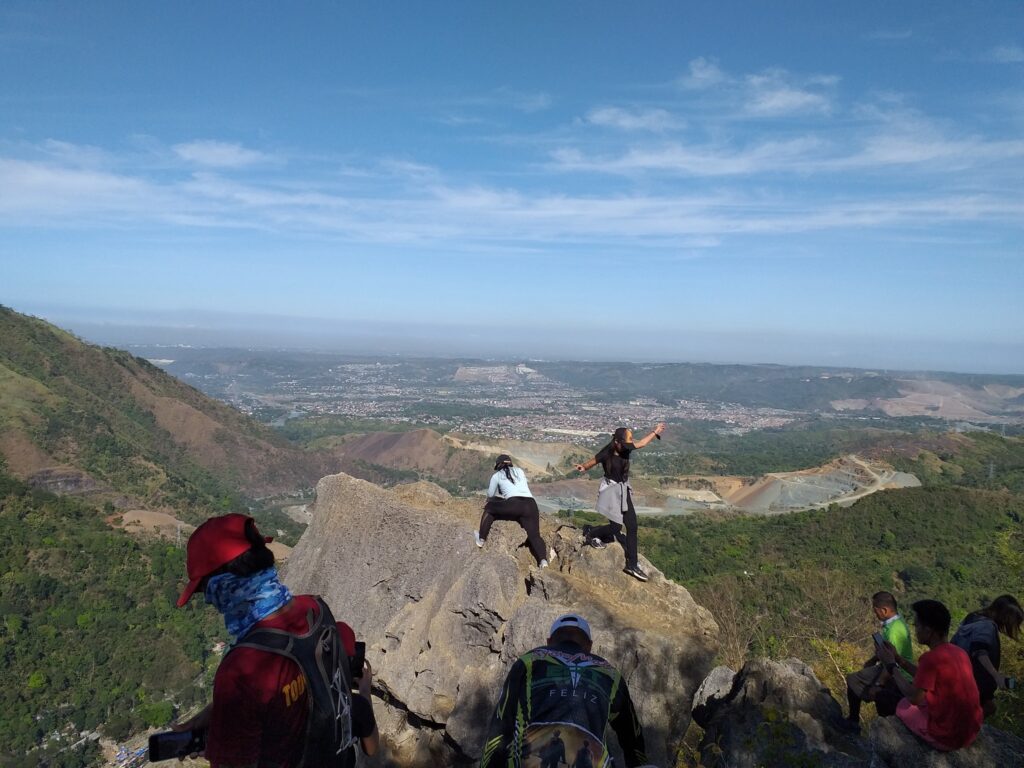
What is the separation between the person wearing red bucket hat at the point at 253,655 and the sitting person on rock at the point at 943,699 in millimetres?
4525

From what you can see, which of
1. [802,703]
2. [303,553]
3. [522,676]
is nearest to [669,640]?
[802,703]

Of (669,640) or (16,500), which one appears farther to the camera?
(16,500)

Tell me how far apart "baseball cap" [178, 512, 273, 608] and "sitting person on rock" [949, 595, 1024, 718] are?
239 inches

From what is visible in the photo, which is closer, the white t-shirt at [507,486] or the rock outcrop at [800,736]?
the rock outcrop at [800,736]

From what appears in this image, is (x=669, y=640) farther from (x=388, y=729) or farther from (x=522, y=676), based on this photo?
(x=522, y=676)

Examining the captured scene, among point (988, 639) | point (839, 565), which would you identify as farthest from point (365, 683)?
point (839, 565)

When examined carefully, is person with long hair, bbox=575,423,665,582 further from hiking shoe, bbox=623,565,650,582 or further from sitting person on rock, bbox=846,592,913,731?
sitting person on rock, bbox=846,592,913,731

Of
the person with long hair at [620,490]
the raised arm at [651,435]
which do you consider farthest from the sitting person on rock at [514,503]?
the raised arm at [651,435]

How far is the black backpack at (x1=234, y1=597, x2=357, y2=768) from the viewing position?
2.50 metres

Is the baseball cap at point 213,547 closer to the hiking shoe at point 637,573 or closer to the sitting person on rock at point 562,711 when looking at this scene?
the sitting person on rock at point 562,711

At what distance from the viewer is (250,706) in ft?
7.92

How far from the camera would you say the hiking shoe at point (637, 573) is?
28.7 feet

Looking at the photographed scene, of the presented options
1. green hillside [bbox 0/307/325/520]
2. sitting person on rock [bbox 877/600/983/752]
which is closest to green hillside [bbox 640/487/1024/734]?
sitting person on rock [bbox 877/600/983/752]

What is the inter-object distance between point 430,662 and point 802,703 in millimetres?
4789
